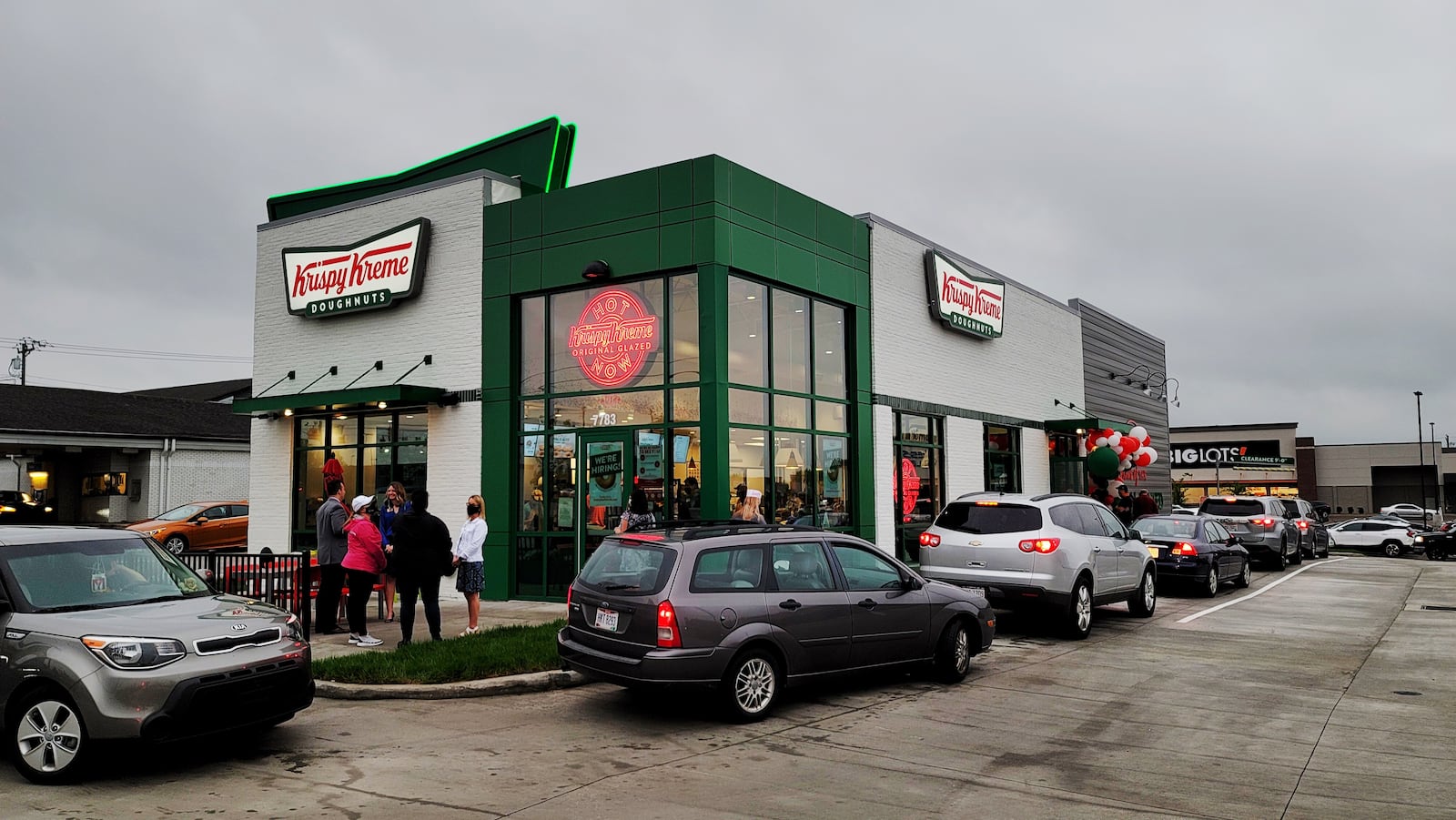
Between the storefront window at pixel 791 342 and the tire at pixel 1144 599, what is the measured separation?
602 cm

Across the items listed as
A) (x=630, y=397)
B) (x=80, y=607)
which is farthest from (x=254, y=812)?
(x=630, y=397)

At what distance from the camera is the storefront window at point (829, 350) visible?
690 inches

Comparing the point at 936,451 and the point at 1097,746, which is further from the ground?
the point at 936,451

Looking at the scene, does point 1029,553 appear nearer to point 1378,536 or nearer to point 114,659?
point 114,659

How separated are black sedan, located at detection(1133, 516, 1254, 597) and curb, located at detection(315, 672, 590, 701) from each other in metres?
11.8

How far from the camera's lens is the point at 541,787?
6.17 m

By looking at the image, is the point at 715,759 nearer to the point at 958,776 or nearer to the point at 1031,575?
the point at 958,776

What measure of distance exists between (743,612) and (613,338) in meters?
8.53

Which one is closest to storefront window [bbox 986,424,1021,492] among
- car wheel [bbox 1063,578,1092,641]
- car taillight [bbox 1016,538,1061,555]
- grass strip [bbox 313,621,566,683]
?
car wheel [bbox 1063,578,1092,641]

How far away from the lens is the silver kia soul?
6.15 meters

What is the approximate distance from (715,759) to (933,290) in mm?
15370

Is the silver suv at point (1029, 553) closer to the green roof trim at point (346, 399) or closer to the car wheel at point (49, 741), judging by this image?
the green roof trim at point (346, 399)

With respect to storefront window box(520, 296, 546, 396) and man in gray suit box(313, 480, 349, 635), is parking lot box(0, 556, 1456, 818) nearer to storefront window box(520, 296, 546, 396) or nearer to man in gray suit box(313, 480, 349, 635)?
man in gray suit box(313, 480, 349, 635)

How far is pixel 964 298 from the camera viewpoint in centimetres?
2188
